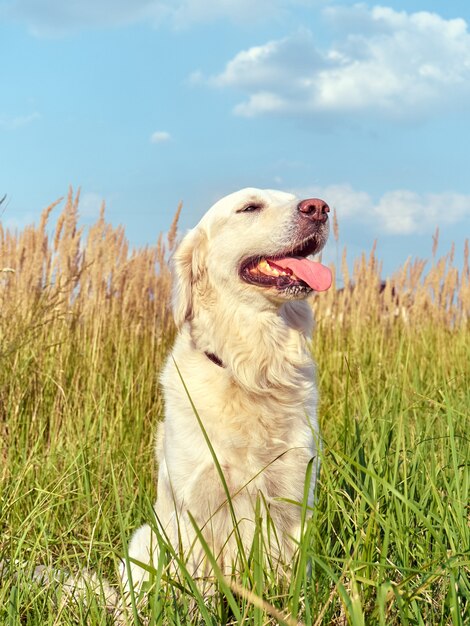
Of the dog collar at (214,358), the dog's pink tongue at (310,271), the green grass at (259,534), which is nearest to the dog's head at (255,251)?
the dog's pink tongue at (310,271)

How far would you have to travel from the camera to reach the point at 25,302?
188 inches

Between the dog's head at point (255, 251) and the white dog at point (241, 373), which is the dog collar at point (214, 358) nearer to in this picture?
the white dog at point (241, 373)

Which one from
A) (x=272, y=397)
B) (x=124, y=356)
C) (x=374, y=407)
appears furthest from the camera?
(x=124, y=356)

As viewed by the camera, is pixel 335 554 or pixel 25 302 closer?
pixel 335 554

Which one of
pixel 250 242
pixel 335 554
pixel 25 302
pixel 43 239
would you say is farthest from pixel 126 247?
pixel 335 554

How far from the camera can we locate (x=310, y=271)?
2.59m

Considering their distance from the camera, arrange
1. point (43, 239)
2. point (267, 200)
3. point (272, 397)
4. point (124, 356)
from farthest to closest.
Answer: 1. point (43, 239)
2. point (124, 356)
3. point (267, 200)
4. point (272, 397)

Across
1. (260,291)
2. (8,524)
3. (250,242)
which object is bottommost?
(8,524)

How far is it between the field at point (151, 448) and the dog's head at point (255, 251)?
466mm

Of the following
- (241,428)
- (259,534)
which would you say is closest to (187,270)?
(241,428)

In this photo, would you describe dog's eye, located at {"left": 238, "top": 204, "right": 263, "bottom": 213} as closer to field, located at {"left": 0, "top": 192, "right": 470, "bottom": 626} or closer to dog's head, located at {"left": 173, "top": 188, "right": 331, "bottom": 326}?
dog's head, located at {"left": 173, "top": 188, "right": 331, "bottom": 326}

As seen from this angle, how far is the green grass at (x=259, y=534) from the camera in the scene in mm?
1730

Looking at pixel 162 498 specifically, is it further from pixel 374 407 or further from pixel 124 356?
pixel 124 356

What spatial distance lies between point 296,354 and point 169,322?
2.73 meters
